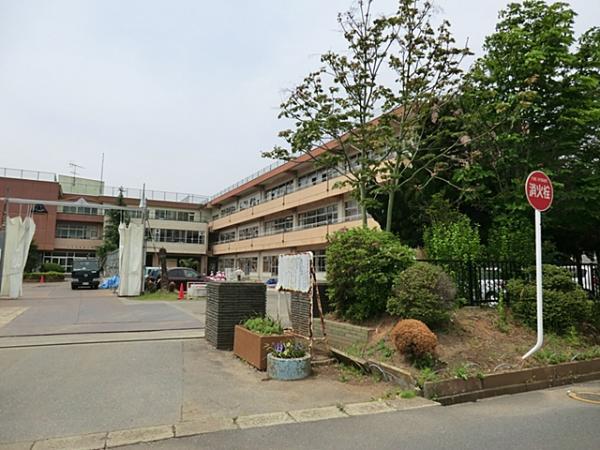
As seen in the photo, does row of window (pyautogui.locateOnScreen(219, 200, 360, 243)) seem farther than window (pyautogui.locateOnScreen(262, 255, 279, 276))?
No

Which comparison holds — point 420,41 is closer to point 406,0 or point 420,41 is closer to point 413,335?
point 406,0

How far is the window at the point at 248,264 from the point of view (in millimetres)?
45531

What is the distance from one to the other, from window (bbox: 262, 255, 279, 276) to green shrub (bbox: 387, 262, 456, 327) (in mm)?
33322

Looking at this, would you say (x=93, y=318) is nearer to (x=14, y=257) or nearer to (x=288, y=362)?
(x=288, y=362)

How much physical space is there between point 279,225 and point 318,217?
7.96 metres

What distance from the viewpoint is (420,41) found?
10836 millimetres

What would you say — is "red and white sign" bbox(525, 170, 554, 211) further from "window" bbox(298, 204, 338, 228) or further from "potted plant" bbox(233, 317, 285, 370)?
"window" bbox(298, 204, 338, 228)

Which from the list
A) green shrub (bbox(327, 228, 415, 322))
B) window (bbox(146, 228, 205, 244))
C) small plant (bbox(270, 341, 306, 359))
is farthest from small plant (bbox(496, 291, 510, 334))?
window (bbox(146, 228, 205, 244))

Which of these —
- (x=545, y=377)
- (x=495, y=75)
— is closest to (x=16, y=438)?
(x=545, y=377)

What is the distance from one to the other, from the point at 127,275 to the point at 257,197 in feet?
82.8

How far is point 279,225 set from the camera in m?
41.1

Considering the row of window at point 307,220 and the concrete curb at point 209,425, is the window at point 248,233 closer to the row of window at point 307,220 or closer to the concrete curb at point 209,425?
the row of window at point 307,220

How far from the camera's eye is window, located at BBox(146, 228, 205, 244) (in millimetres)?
53344

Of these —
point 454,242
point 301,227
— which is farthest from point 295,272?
point 301,227
